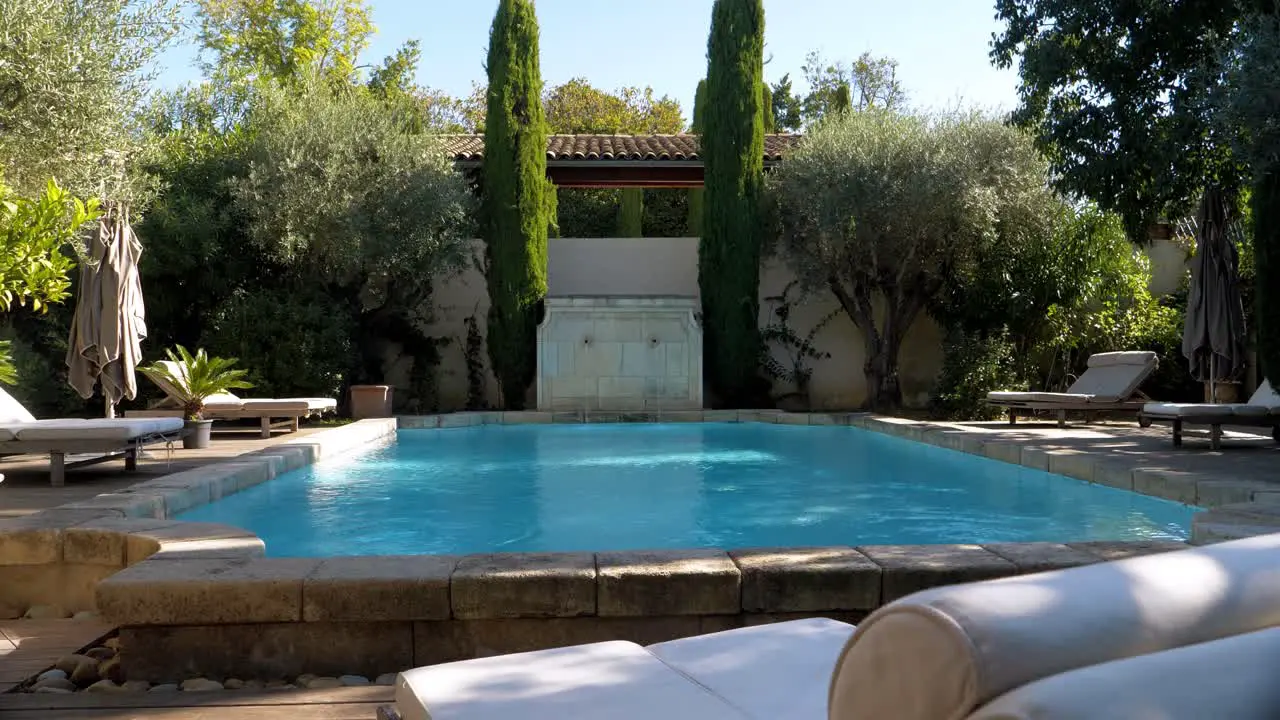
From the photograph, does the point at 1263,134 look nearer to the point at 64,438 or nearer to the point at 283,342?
the point at 64,438

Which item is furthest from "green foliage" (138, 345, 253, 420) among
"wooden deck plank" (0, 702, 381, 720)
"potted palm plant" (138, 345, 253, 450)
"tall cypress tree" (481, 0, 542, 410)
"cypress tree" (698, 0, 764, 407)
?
"cypress tree" (698, 0, 764, 407)

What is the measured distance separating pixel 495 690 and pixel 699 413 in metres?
12.6

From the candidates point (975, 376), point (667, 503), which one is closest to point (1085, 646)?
point (667, 503)

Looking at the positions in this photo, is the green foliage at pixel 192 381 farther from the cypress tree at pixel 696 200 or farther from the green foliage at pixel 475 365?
the cypress tree at pixel 696 200

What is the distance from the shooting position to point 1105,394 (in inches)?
424

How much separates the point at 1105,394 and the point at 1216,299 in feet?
5.10

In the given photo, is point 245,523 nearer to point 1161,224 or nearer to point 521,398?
point 521,398

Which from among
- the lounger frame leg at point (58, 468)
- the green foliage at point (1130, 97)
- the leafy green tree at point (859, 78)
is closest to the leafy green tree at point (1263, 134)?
the green foliage at point (1130, 97)

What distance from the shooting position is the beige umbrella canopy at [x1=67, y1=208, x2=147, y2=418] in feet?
27.4

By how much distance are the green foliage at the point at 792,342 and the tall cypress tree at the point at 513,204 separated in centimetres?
372

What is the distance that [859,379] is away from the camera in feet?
52.0

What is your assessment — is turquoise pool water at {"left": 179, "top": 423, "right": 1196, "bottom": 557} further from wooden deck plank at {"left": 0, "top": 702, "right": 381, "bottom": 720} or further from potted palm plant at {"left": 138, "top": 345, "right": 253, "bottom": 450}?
Result: wooden deck plank at {"left": 0, "top": 702, "right": 381, "bottom": 720}

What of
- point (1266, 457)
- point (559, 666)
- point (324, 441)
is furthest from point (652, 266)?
point (559, 666)

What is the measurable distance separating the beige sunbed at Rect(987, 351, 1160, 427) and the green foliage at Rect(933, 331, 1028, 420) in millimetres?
1411
